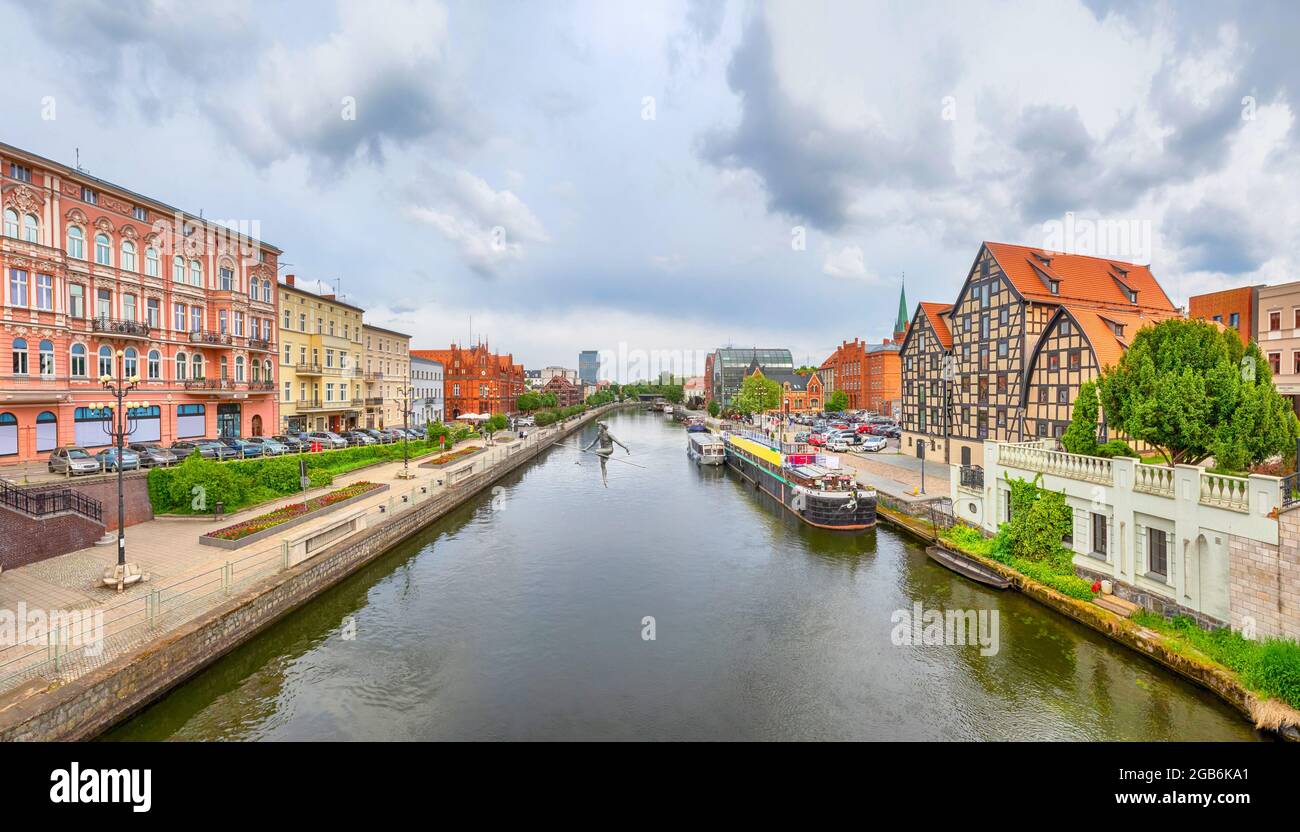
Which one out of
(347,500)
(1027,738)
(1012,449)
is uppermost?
(1012,449)

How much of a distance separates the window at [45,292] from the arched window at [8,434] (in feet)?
17.1

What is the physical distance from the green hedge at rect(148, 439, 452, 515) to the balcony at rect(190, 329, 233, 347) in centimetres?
1148

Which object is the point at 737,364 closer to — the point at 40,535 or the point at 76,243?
the point at 76,243

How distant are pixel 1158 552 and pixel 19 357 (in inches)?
1743

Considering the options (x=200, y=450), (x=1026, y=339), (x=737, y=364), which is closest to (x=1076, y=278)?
(x=1026, y=339)

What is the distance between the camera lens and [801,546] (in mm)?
25062

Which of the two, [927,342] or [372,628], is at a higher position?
[927,342]

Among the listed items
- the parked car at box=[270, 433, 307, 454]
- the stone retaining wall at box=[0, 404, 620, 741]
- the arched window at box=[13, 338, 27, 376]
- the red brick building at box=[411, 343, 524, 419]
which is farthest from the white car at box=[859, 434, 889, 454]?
the red brick building at box=[411, 343, 524, 419]

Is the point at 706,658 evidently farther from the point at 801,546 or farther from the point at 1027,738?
the point at 801,546

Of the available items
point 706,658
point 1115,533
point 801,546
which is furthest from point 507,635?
point 1115,533

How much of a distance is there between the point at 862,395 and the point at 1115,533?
76.3 meters

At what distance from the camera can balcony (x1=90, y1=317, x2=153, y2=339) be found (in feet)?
93.7

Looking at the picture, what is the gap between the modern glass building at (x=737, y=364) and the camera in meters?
130

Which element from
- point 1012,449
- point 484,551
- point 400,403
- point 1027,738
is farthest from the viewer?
point 400,403
